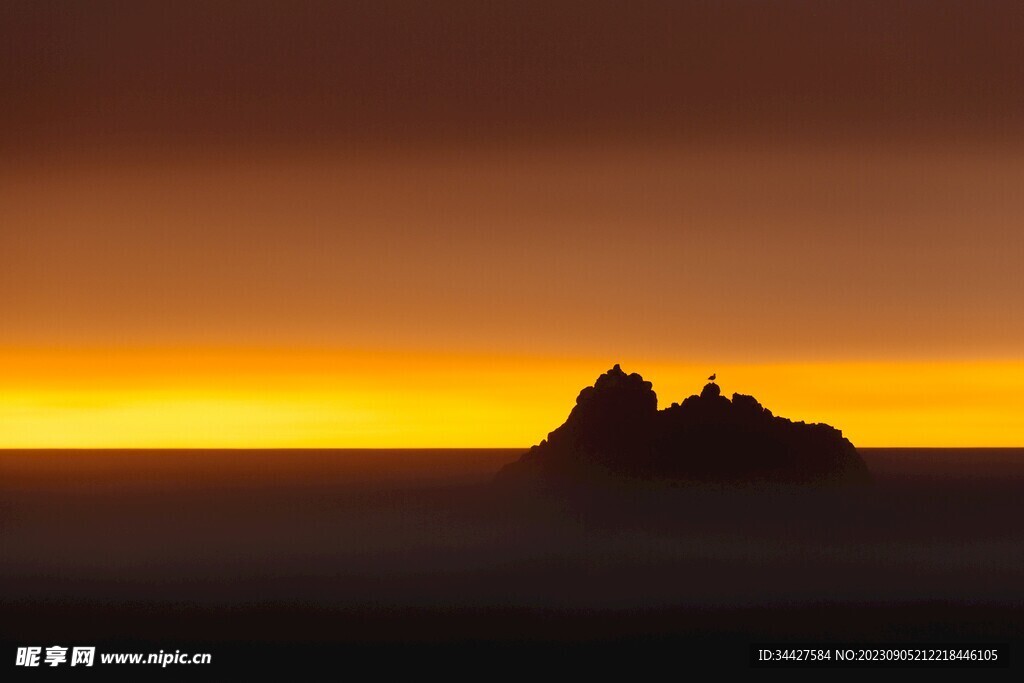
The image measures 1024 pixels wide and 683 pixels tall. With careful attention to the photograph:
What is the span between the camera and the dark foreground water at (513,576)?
4691 cm

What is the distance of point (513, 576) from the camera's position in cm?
6650

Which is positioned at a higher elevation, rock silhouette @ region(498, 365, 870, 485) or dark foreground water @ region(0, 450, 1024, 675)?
rock silhouette @ region(498, 365, 870, 485)

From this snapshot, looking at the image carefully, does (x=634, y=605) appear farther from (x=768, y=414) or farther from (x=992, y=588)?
(x=768, y=414)

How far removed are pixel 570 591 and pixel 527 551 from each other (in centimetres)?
1761

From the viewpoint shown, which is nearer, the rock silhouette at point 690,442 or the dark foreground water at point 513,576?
the dark foreground water at point 513,576

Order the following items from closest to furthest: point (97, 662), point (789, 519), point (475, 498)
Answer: point (97, 662), point (789, 519), point (475, 498)

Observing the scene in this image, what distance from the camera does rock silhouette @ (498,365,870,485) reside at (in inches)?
3529

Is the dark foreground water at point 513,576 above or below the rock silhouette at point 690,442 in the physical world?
below

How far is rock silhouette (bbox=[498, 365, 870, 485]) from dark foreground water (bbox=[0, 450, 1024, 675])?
214 centimetres

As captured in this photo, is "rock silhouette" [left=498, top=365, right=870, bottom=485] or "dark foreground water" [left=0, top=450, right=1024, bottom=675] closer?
"dark foreground water" [left=0, top=450, right=1024, bottom=675]

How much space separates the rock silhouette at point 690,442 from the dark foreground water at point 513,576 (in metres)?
2.14

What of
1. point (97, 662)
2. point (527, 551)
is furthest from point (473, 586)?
point (97, 662)

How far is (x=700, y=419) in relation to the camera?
9044 cm

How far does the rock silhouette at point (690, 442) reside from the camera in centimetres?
8962
